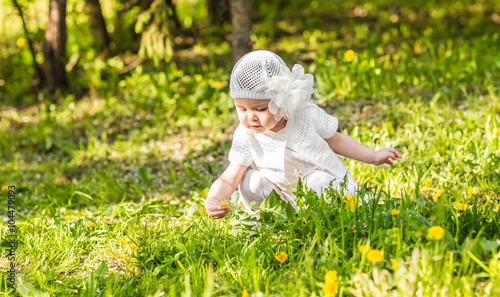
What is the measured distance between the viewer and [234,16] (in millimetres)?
4590

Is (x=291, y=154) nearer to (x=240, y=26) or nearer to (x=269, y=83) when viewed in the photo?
(x=269, y=83)

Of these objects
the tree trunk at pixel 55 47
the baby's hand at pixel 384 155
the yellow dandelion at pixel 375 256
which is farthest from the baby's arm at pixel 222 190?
the tree trunk at pixel 55 47

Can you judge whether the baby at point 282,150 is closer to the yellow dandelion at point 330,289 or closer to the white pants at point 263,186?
the white pants at point 263,186

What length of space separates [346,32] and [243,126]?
4.16m

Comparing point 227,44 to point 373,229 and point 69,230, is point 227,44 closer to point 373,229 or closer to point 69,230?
point 69,230

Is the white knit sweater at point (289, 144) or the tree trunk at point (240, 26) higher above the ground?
the tree trunk at point (240, 26)

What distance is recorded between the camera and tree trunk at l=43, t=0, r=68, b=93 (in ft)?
17.1

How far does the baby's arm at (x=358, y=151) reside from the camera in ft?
7.87

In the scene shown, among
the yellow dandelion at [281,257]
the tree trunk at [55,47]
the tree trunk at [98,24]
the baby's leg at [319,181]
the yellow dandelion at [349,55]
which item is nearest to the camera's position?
the yellow dandelion at [281,257]

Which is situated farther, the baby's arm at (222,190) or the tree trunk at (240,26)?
the tree trunk at (240,26)

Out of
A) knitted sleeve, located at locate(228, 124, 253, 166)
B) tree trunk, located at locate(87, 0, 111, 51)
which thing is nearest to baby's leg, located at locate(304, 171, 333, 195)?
knitted sleeve, located at locate(228, 124, 253, 166)

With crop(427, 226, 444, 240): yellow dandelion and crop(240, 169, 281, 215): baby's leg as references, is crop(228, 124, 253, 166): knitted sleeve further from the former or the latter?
crop(427, 226, 444, 240): yellow dandelion

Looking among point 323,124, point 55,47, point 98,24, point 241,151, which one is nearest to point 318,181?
point 323,124

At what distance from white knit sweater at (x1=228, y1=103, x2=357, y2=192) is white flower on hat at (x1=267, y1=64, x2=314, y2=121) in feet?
0.54
